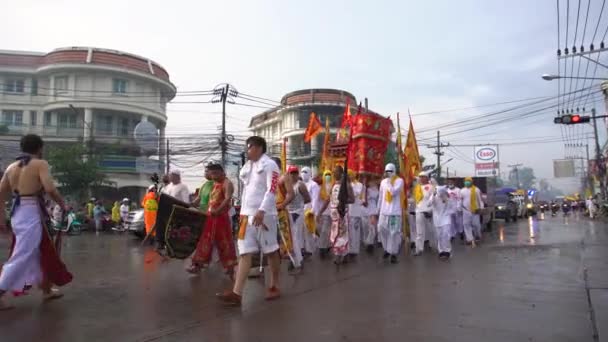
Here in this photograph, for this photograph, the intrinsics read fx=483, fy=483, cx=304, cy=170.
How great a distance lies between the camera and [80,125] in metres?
41.3

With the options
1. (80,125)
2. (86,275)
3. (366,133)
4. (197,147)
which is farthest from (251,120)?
(86,275)

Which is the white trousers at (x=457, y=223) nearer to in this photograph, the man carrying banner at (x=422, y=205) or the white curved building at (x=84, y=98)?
the man carrying banner at (x=422, y=205)

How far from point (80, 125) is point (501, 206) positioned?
33862 millimetres

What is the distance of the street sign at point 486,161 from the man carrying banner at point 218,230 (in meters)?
37.9

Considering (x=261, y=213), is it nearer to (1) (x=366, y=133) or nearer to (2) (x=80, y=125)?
(1) (x=366, y=133)

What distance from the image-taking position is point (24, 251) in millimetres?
4852

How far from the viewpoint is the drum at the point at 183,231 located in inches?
267

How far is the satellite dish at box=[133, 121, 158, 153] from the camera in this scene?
39.0m

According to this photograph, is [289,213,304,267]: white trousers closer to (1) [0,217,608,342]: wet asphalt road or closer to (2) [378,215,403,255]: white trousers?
(1) [0,217,608,342]: wet asphalt road

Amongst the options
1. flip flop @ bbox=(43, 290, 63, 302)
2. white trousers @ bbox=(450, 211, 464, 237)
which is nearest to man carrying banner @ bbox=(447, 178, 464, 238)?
white trousers @ bbox=(450, 211, 464, 237)

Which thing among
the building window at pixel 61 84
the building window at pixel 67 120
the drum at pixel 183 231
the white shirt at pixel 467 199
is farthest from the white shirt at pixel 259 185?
the building window at pixel 67 120

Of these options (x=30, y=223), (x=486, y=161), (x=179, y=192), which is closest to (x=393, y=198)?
(x=179, y=192)

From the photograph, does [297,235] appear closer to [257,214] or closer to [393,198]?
[393,198]

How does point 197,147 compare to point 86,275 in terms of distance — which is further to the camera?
point 197,147
